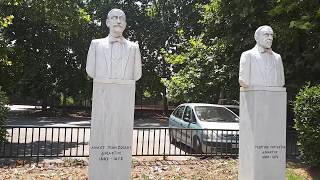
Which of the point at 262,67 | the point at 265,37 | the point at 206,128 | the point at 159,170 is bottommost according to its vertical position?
the point at 159,170

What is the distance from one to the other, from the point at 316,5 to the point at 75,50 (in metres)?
24.0

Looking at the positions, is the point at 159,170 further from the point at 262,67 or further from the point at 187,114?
the point at 187,114

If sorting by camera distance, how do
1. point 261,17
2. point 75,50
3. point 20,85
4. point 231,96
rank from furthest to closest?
point 75,50 < point 20,85 < point 231,96 < point 261,17

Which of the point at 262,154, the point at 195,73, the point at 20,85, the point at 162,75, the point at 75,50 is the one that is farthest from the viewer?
the point at 162,75

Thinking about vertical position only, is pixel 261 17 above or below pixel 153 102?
above

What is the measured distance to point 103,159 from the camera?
255 inches

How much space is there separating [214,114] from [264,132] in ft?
17.0

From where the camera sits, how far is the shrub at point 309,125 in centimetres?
918

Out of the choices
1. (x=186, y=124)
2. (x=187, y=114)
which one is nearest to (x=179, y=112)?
(x=187, y=114)

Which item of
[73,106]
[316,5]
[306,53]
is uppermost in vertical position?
[316,5]

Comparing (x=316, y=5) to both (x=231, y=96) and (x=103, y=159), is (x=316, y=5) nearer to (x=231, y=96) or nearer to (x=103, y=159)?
(x=231, y=96)

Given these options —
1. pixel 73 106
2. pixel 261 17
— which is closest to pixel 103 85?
pixel 261 17

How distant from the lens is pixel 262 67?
7453 mm

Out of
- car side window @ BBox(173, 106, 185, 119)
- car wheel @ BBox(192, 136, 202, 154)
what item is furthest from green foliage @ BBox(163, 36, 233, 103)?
car wheel @ BBox(192, 136, 202, 154)
